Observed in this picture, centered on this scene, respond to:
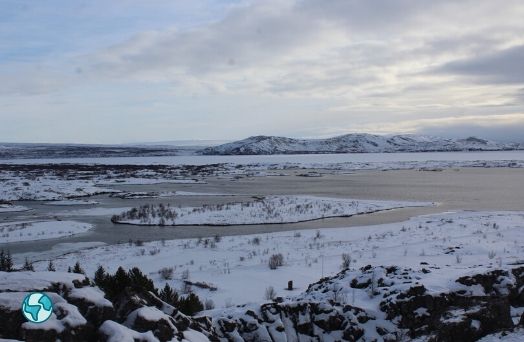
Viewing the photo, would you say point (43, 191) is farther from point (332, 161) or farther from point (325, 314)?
point (332, 161)

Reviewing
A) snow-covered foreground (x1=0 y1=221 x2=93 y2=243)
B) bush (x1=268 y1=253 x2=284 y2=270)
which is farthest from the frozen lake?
bush (x1=268 y1=253 x2=284 y2=270)

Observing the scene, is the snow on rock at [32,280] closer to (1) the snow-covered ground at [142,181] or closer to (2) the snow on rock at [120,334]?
(2) the snow on rock at [120,334]

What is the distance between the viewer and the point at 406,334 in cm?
669

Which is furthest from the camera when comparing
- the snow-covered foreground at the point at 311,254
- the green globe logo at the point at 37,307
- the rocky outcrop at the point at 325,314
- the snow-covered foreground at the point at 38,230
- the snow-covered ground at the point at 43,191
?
the snow-covered ground at the point at 43,191

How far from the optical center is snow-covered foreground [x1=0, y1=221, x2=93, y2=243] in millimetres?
22125

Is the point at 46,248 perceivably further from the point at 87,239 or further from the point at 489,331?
the point at 489,331

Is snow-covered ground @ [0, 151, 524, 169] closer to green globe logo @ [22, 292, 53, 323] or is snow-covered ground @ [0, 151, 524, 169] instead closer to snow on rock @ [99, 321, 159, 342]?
snow on rock @ [99, 321, 159, 342]

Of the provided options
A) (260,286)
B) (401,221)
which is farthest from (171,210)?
(260,286)

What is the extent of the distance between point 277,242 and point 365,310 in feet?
40.2

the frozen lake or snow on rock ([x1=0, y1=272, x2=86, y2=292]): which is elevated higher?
snow on rock ([x1=0, y1=272, x2=86, y2=292])

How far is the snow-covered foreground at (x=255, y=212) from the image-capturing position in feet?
88.7

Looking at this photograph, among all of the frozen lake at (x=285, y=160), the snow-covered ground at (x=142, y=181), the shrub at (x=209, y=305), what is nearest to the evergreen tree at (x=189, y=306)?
the shrub at (x=209, y=305)

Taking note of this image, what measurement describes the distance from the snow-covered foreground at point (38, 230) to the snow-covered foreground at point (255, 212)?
111 inches

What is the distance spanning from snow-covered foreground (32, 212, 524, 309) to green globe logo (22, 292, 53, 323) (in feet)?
14.6
